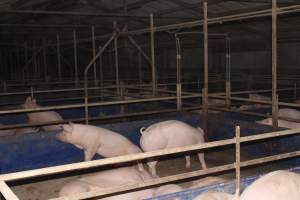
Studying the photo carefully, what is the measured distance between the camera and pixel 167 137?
18.0ft

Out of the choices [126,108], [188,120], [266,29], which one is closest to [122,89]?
[126,108]

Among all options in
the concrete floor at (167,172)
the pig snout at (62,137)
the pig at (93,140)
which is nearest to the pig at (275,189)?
the concrete floor at (167,172)

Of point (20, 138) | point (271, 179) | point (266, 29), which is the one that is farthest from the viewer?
point (266, 29)

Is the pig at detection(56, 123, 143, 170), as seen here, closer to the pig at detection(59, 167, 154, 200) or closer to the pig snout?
the pig snout

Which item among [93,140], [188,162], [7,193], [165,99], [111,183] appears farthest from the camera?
[165,99]

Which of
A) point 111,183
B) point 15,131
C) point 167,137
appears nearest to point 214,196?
point 111,183

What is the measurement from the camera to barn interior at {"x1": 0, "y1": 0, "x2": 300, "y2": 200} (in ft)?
12.0

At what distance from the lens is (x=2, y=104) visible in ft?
31.2

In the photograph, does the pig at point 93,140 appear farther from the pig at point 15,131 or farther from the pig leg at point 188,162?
the pig at point 15,131

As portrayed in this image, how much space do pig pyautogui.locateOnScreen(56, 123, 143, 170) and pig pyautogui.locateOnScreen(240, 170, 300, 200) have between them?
2854mm

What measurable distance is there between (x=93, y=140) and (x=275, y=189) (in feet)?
10.4

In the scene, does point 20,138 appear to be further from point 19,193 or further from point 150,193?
point 150,193

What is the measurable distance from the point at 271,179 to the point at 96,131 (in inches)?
123

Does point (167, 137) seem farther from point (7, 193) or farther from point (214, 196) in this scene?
point (7, 193)
